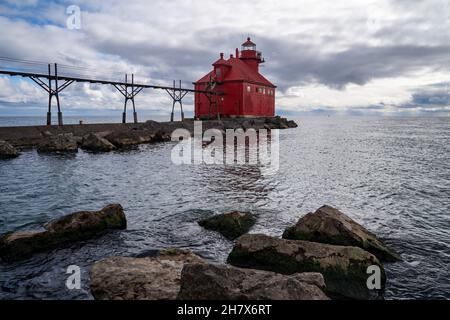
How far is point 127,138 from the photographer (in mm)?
30156

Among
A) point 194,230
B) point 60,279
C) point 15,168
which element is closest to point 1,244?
point 60,279

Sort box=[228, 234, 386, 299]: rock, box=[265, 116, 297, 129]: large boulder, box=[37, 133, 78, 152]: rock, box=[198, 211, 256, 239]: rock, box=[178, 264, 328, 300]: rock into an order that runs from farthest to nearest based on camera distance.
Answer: box=[265, 116, 297, 129]: large boulder, box=[37, 133, 78, 152]: rock, box=[198, 211, 256, 239]: rock, box=[228, 234, 386, 299]: rock, box=[178, 264, 328, 300]: rock

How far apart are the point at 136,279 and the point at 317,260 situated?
3242mm

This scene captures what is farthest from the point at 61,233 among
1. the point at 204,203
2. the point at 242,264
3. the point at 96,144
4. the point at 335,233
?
the point at 96,144

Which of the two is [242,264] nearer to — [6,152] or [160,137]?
[6,152]

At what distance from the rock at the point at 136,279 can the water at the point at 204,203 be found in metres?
0.50

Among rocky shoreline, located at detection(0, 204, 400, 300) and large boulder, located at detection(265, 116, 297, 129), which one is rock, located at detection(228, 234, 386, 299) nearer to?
rocky shoreline, located at detection(0, 204, 400, 300)

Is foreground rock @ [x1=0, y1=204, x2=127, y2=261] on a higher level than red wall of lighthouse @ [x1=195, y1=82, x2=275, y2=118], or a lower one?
lower

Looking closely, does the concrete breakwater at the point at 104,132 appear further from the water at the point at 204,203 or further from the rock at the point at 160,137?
the water at the point at 204,203

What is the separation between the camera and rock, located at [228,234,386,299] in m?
5.66

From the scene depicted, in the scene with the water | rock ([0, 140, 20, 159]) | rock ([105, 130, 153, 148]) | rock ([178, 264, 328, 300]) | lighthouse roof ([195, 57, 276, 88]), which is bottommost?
the water

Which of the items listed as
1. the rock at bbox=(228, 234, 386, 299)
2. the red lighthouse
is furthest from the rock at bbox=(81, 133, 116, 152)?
the red lighthouse

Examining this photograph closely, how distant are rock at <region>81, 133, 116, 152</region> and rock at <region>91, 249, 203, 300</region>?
21990 millimetres

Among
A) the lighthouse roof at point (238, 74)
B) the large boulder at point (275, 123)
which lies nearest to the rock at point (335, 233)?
the lighthouse roof at point (238, 74)
